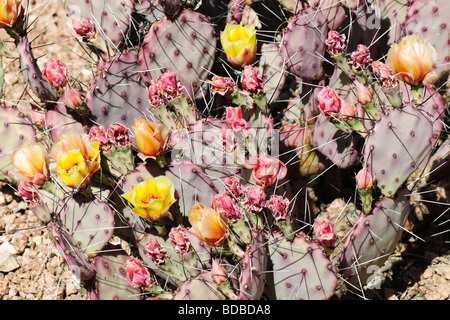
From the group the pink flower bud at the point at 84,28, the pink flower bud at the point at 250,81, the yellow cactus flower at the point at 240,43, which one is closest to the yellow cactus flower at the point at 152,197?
the pink flower bud at the point at 250,81

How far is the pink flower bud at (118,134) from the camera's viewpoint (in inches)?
71.4

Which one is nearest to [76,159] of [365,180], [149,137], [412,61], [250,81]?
[149,137]

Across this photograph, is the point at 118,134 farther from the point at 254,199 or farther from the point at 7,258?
the point at 7,258

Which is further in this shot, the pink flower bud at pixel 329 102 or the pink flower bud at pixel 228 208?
the pink flower bud at pixel 329 102

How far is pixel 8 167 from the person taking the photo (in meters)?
2.27

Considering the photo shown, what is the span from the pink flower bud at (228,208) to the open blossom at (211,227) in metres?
0.02

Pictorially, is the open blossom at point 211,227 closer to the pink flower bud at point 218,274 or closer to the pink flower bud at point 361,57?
the pink flower bud at point 218,274

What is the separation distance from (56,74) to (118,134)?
0.41m

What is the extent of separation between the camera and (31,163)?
70.7 inches

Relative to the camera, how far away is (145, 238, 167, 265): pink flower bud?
169 cm

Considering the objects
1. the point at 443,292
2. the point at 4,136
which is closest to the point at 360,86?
the point at 443,292

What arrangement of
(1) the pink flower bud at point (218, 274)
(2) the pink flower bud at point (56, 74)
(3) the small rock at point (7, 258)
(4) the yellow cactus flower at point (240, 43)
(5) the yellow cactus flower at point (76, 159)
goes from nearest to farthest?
(1) the pink flower bud at point (218, 274) → (5) the yellow cactus flower at point (76, 159) → (4) the yellow cactus flower at point (240, 43) → (2) the pink flower bud at point (56, 74) → (3) the small rock at point (7, 258)

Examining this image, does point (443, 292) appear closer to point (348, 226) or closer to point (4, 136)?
point (348, 226)

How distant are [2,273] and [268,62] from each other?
4.48ft
